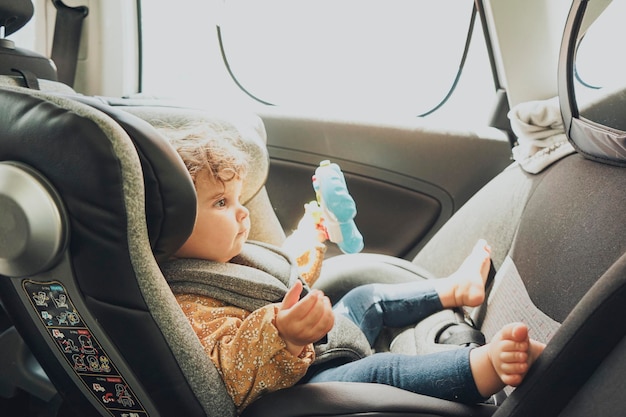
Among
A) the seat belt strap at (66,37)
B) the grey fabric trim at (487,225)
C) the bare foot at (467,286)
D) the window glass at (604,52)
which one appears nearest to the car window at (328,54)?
the seat belt strap at (66,37)

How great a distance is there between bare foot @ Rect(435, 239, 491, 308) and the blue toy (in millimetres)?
239

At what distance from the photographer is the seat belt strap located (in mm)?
2293

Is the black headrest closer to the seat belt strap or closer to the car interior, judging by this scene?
the car interior

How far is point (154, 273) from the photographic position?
90 cm

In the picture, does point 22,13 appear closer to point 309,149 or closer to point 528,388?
point 309,149

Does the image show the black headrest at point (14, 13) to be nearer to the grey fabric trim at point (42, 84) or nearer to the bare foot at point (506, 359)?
the grey fabric trim at point (42, 84)

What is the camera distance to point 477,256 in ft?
4.97

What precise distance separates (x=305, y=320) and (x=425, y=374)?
24cm

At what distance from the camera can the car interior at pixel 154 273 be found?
2.72ft

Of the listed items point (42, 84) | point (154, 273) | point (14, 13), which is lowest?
point (154, 273)

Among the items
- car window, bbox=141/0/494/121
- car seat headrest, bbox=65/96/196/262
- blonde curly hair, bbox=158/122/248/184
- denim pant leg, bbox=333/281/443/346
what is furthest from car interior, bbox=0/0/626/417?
car window, bbox=141/0/494/121

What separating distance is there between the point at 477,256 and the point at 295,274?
46 cm

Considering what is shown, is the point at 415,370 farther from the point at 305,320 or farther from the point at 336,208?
the point at 336,208

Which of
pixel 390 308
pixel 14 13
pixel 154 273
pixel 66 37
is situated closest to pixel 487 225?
pixel 390 308
